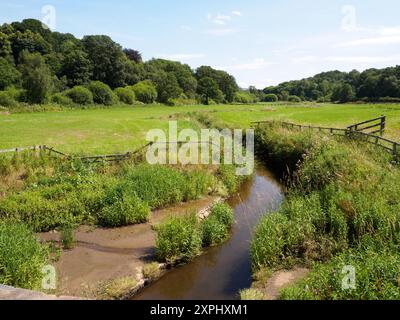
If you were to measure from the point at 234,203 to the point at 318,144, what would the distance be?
19.2 feet

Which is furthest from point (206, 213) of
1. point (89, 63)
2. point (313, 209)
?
point (89, 63)

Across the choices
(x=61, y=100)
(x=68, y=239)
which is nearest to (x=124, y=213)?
(x=68, y=239)

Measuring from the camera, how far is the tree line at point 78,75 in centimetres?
6044

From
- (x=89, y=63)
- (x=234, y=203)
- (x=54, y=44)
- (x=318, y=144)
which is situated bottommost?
(x=234, y=203)

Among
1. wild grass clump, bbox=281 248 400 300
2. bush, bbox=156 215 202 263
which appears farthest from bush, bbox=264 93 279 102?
wild grass clump, bbox=281 248 400 300

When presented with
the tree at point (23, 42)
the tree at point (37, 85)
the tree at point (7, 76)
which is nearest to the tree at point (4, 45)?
the tree at point (23, 42)

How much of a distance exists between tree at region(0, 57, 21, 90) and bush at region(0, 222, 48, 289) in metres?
A: 62.7

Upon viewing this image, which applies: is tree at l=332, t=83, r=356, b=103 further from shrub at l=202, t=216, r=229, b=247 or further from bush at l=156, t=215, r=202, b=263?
bush at l=156, t=215, r=202, b=263

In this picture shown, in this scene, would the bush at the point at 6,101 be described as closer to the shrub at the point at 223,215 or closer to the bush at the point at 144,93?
the bush at the point at 144,93

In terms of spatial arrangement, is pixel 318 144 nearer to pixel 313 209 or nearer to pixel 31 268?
pixel 313 209

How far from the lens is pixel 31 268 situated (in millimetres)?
10039

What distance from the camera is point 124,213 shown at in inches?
585

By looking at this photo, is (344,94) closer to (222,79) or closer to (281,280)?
(222,79)

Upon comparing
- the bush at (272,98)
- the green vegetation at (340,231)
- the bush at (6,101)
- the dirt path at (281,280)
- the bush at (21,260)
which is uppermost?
the bush at (272,98)
